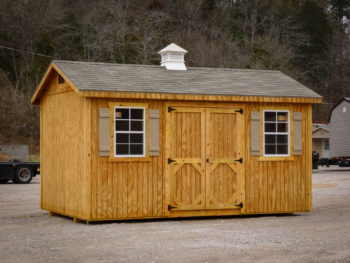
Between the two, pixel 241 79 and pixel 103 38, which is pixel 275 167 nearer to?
pixel 241 79

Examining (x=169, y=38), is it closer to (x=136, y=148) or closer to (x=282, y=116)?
(x=282, y=116)

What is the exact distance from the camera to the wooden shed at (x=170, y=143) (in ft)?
Result: 44.0

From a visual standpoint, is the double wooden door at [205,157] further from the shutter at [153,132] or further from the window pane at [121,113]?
the window pane at [121,113]

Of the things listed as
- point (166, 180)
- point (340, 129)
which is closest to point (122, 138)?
point (166, 180)

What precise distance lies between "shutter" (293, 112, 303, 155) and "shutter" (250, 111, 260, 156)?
918mm

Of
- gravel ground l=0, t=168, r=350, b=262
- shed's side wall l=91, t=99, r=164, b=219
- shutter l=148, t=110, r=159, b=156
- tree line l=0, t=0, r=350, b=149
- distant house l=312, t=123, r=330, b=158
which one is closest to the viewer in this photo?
gravel ground l=0, t=168, r=350, b=262

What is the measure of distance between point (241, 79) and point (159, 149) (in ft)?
10.4

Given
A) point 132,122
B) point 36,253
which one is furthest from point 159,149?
point 36,253

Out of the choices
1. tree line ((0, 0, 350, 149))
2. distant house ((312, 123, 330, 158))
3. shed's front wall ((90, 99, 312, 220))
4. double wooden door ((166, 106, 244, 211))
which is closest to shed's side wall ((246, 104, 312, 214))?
shed's front wall ((90, 99, 312, 220))

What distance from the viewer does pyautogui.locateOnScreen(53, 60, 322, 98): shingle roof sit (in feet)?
45.2

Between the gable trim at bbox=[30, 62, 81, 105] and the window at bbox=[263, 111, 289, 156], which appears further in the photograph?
the window at bbox=[263, 111, 289, 156]

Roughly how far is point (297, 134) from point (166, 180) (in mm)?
3372

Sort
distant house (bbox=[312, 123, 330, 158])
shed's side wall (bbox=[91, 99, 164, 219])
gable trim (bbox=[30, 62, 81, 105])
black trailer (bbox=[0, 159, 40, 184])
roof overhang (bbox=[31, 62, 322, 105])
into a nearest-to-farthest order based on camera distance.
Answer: roof overhang (bbox=[31, 62, 322, 105])
shed's side wall (bbox=[91, 99, 164, 219])
gable trim (bbox=[30, 62, 81, 105])
black trailer (bbox=[0, 159, 40, 184])
distant house (bbox=[312, 123, 330, 158])

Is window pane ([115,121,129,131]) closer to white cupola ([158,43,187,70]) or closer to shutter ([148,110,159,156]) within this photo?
shutter ([148,110,159,156])
